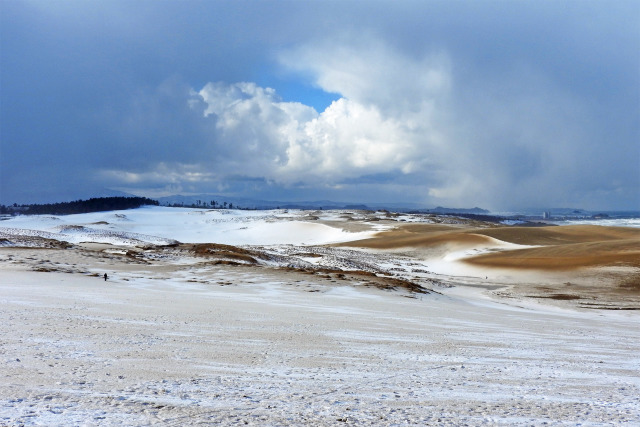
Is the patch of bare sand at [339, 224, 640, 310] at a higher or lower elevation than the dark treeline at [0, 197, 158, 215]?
lower

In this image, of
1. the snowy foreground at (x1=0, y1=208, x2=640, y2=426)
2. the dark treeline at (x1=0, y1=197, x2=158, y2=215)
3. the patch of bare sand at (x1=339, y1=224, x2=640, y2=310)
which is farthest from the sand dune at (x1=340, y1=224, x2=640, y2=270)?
the dark treeline at (x1=0, y1=197, x2=158, y2=215)

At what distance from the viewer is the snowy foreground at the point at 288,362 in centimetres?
523

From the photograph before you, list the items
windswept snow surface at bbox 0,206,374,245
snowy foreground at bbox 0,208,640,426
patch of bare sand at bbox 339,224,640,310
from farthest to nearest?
1. windswept snow surface at bbox 0,206,374,245
2. patch of bare sand at bbox 339,224,640,310
3. snowy foreground at bbox 0,208,640,426

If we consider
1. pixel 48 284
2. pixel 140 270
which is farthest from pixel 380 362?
pixel 140 270

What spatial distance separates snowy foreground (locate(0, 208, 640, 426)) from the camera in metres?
5.23

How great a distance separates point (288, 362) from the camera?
24.1 ft

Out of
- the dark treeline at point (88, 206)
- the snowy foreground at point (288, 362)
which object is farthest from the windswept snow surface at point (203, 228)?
the dark treeline at point (88, 206)

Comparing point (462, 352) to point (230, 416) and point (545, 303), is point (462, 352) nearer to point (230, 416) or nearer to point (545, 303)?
point (230, 416)

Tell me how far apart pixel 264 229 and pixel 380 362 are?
6523 centimetres

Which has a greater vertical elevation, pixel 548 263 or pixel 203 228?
pixel 203 228

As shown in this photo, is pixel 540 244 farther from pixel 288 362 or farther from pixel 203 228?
pixel 288 362

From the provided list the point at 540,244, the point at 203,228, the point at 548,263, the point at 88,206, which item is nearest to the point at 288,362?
the point at 548,263

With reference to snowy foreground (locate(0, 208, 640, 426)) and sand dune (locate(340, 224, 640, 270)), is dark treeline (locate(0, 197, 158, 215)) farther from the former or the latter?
snowy foreground (locate(0, 208, 640, 426))

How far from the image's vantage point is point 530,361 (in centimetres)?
837
